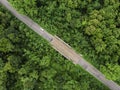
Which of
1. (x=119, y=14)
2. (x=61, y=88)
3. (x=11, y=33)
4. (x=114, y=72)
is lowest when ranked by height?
(x=61, y=88)

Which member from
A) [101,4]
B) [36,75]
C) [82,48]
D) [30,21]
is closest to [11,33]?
[30,21]

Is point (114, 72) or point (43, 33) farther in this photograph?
point (43, 33)

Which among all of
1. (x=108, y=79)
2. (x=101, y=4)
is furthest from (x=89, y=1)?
(x=108, y=79)

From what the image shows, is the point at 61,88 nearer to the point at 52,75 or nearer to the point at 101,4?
the point at 52,75

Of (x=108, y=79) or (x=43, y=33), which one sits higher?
(x=43, y=33)

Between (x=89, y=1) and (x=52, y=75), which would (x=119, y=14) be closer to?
(x=89, y=1)

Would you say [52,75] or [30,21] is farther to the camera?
[30,21]
